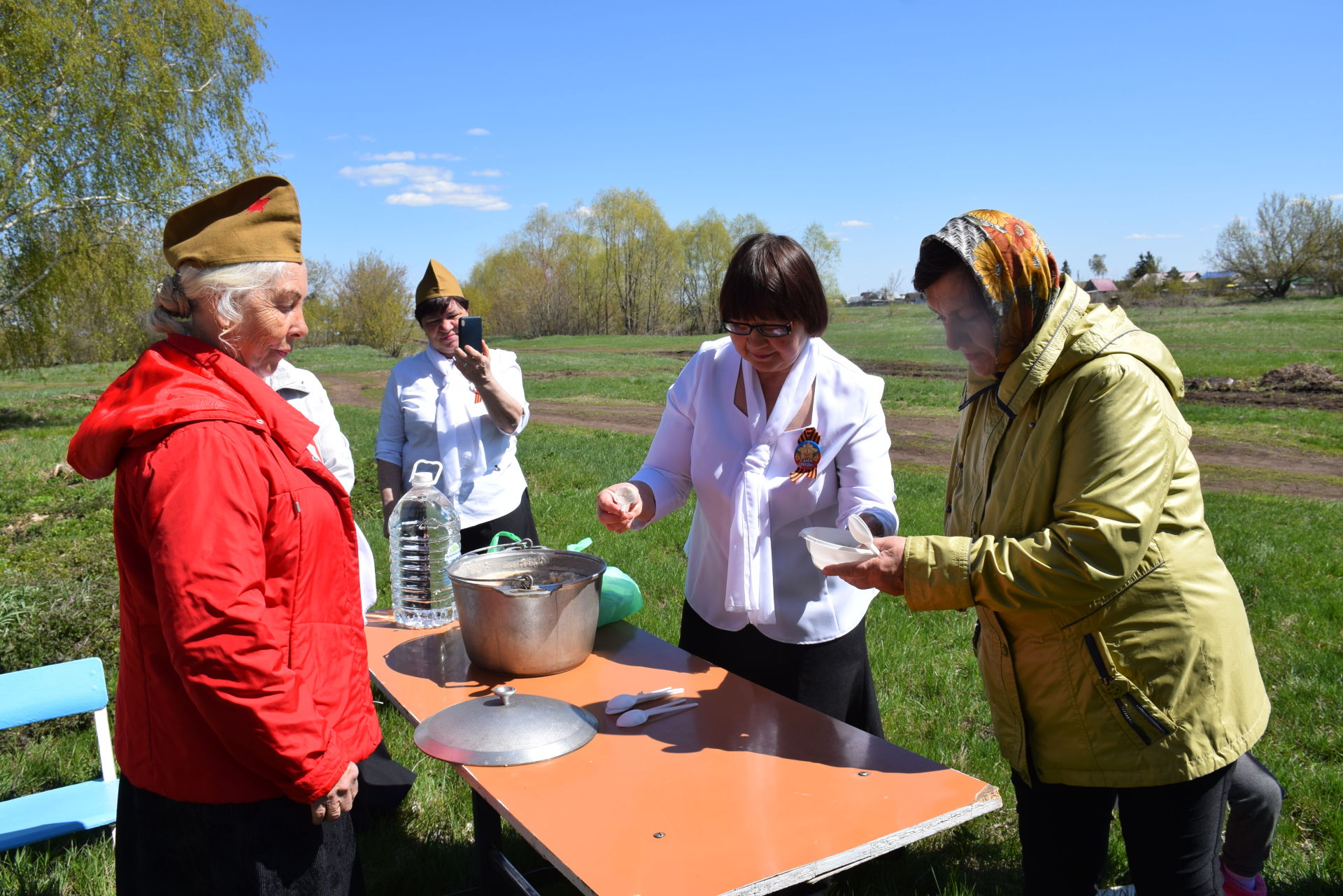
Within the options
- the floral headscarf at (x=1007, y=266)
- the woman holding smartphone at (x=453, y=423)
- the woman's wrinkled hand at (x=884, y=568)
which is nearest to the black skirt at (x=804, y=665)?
the woman's wrinkled hand at (x=884, y=568)

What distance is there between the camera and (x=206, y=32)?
1711 cm

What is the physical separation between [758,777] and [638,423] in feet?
53.3

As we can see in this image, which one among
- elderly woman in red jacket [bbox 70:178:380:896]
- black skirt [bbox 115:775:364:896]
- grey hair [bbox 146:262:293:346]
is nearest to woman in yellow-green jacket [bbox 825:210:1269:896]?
elderly woman in red jacket [bbox 70:178:380:896]

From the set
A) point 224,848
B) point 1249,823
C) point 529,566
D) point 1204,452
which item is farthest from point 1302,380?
point 224,848

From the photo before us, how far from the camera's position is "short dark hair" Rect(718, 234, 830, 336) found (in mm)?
2512

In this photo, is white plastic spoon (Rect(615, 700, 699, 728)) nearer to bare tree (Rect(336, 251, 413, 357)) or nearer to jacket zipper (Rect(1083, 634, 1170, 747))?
jacket zipper (Rect(1083, 634, 1170, 747))

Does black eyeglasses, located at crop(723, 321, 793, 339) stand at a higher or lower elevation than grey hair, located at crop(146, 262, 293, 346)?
lower

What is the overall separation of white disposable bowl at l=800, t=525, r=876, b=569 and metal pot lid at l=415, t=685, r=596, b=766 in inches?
26.0

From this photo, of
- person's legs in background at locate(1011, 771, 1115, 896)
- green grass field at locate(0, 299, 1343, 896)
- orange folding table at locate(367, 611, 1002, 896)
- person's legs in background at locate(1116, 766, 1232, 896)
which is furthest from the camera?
green grass field at locate(0, 299, 1343, 896)

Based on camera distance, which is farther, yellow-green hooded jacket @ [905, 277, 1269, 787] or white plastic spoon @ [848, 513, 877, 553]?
white plastic spoon @ [848, 513, 877, 553]

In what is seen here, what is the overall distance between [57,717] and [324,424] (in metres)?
1.46

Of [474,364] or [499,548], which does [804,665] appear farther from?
[474,364]

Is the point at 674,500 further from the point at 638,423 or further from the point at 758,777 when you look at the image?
the point at 638,423

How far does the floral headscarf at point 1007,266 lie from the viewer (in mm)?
1870
